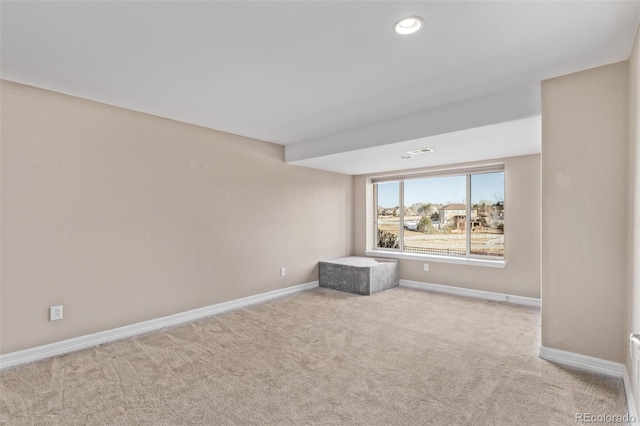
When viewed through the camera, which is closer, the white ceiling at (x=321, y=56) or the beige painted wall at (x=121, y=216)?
the white ceiling at (x=321, y=56)

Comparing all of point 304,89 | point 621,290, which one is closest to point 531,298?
point 621,290

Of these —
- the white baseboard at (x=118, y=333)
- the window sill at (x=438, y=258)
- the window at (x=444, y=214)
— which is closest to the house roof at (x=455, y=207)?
the window at (x=444, y=214)

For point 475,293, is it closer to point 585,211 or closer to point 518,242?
point 518,242

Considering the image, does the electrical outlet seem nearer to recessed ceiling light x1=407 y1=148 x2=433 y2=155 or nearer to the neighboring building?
recessed ceiling light x1=407 y1=148 x2=433 y2=155

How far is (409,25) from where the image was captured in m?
1.91

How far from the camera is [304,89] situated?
2844mm

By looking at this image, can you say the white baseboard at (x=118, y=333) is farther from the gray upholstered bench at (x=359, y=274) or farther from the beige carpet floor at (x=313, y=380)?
the gray upholstered bench at (x=359, y=274)

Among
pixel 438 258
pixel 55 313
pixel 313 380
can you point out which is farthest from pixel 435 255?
pixel 55 313

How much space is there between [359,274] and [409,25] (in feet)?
12.0

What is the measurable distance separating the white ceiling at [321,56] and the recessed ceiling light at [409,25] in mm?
48

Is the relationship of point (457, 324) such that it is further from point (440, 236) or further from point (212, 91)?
point (212, 91)

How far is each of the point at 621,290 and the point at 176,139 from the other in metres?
4.35

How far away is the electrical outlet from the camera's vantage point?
2.83m

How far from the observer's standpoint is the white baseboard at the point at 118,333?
2.68m
